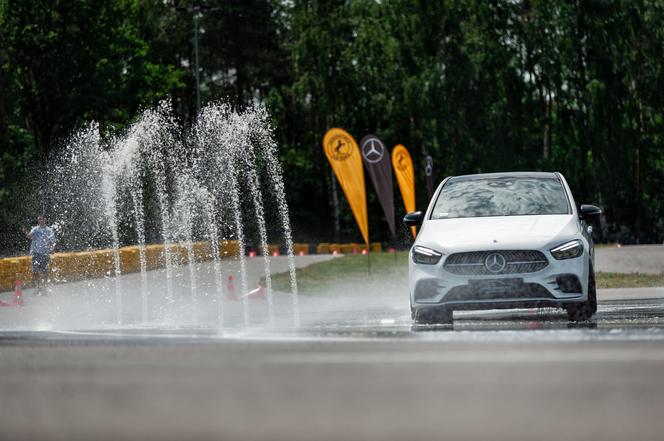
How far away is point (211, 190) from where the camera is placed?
4978 cm

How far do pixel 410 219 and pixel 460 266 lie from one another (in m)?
2.00

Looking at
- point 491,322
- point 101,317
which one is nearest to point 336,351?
point 491,322

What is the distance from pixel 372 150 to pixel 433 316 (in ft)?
56.7

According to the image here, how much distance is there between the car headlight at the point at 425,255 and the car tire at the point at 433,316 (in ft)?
1.70

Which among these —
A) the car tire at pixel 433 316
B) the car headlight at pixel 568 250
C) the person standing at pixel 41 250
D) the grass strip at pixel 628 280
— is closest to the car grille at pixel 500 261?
the car headlight at pixel 568 250

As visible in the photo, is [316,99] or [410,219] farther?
[316,99]

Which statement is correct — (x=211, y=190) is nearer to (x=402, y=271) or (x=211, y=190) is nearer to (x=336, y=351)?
(x=402, y=271)

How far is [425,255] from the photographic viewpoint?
13.4 meters

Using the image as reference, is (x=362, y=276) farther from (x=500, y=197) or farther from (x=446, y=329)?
(x=446, y=329)

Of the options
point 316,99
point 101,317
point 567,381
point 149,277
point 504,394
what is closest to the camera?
point 504,394

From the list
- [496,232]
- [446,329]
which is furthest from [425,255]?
[446,329]

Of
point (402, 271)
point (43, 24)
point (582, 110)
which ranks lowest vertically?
point (402, 271)

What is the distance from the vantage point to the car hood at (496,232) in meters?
13.2

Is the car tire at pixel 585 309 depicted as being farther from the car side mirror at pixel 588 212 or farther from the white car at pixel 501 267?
the car side mirror at pixel 588 212
